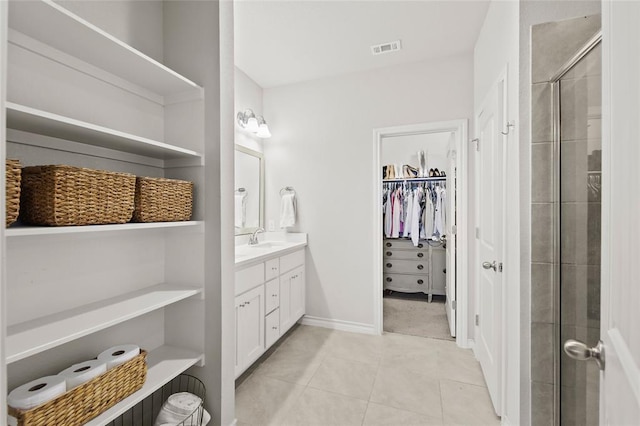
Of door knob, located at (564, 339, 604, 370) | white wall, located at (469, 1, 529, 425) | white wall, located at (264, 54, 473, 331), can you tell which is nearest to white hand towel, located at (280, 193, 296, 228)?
white wall, located at (264, 54, 473, 331)

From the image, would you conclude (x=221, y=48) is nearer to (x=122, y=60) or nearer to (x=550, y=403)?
(x=122, y=60)

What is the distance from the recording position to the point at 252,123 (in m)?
2.99

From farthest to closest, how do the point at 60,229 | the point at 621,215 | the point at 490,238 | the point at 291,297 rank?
the point at 291,297, the point at 490,238, the point at 60,229, the point at 621,215

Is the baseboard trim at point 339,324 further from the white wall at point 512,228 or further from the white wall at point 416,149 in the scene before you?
the white wall at point 416,149

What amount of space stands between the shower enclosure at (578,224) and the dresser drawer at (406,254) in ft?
9.11

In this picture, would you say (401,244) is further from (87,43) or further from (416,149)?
(87,43)

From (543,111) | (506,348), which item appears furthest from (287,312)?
(543,111)

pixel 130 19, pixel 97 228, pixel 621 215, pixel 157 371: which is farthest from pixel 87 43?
pixel 621 215

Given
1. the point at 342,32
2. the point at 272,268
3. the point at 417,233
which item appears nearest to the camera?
the point at 342,32

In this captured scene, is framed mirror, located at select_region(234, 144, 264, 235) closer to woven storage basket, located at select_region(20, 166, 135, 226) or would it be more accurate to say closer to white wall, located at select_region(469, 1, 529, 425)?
woven storage basket, located at select_region(20, 166, 135, 226)

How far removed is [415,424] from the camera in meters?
1.77

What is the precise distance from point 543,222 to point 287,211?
2256 mm

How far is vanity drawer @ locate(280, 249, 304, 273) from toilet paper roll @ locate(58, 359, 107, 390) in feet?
5.20

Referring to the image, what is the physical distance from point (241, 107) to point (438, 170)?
3022 millimetres
